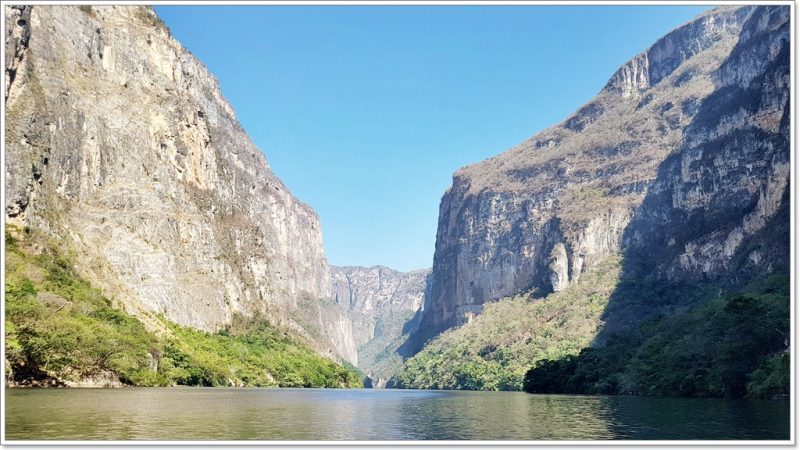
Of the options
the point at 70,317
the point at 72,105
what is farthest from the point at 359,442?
the point at 72,105

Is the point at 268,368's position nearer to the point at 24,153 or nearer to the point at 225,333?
the point at 225,333

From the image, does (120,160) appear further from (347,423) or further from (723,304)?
(347,423)

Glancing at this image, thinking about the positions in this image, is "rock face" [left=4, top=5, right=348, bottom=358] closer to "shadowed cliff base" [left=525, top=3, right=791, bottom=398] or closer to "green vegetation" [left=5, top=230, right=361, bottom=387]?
"green vegetation" [left=5, top=230, right=361, bottom=387]

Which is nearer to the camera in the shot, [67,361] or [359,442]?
[359,442]

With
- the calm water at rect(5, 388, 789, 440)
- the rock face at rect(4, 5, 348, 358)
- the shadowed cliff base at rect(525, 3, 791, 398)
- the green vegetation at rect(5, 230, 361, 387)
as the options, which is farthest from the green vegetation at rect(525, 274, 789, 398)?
the rock face at rect(4, 5, 348, 358)

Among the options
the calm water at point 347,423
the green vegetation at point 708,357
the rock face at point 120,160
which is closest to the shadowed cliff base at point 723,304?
the green vegetation at point 708,357

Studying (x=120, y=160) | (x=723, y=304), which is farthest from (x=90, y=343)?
(x=723, y=304)
